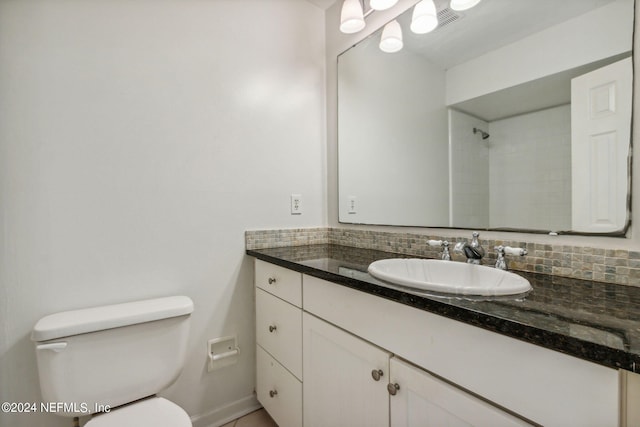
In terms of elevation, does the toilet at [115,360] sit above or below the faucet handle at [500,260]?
below

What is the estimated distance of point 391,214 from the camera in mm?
1505

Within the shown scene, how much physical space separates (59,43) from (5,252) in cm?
79

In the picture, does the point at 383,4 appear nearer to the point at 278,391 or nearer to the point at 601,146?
the point at 601,146

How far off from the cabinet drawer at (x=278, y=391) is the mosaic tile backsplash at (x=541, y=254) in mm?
577

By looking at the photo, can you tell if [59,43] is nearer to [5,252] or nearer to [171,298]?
[5,252]

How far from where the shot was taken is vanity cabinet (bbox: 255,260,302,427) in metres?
1.19

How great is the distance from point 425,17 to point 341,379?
151 cm

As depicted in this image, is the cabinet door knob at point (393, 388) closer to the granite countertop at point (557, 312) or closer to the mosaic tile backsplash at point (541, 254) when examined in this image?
the granite countertop at point (557, 312)

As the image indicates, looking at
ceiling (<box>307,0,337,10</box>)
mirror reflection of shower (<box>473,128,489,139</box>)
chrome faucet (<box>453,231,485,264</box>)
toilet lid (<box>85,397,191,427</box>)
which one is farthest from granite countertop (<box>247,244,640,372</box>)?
ceiling (<box>307,0,337,10</box>)

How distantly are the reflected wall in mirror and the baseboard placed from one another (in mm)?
1122

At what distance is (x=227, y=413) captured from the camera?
1457 millimetres

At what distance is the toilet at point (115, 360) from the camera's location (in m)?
0.94

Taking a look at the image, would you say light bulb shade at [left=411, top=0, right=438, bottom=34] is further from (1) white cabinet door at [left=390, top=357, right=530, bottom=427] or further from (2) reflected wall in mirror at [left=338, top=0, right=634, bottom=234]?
(1) white cabinet door at [left=390, top=357, right=530, bottom=427]

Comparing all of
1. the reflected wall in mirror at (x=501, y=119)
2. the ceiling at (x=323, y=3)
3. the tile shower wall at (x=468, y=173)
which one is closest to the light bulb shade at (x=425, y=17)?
the reflected wall in mirror at (x=501, y=119)
